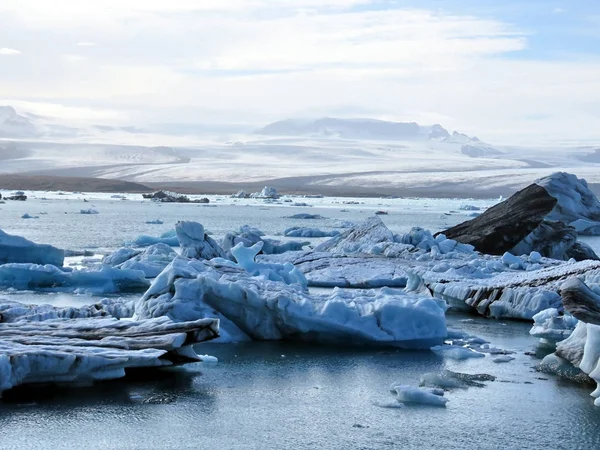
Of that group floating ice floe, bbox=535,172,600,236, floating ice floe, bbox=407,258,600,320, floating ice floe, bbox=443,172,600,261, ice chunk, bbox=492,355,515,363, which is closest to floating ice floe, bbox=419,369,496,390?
ice chunk, bbox=492,355,515,363

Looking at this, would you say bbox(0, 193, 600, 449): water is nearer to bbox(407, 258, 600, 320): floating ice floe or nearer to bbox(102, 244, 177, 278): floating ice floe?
bbox(407, 258, 600, 320): floating ice floe

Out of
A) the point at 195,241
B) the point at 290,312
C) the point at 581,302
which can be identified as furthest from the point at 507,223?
the point at 581,302

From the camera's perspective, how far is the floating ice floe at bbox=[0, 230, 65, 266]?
48.6ft

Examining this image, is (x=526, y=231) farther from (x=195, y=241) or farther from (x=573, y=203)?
(x=195, y=241)

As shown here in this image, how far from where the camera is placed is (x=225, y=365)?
802 cm

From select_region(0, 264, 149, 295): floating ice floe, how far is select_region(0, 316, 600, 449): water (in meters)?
5.18

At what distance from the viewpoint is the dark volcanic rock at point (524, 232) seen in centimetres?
1908

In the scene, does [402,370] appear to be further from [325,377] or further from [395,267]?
[395,267]

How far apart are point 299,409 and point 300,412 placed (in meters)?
0.08

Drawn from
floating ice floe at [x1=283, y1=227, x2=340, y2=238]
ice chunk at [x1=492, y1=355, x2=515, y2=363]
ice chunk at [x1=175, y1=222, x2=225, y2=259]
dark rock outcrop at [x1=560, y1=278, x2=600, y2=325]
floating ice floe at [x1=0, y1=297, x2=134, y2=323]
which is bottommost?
floating ice floe at [x1=283, y1=227, x2=340, y2=238]

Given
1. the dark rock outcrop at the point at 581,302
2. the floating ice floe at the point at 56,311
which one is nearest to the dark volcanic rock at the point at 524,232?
the floating ice floe at the point at 56,311

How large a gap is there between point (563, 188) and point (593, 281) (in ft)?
46.9

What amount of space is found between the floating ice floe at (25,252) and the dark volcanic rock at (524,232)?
948 centimetres

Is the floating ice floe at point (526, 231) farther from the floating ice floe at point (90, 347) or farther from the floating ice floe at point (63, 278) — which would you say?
the floating ice floe at point (90, 347)
